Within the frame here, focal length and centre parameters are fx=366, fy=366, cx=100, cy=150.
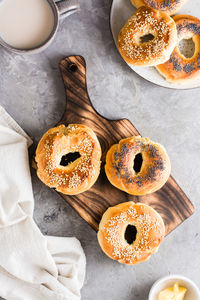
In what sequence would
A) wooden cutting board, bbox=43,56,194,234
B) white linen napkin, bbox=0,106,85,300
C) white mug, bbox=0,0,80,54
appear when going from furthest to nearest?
1. wooden cutting board, bbox=43,56,194,234
2. white linen napkin, bbox=0,106,85,300
3. white mug, bbox=0,0,80,54

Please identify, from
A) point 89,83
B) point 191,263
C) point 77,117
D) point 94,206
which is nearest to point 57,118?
point 77,117

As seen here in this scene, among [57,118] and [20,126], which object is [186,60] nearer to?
[57,118]

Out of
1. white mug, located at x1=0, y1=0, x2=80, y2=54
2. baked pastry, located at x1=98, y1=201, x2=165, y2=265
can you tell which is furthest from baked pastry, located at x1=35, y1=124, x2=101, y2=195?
white mug, located at x1=0, y1=0, x2=80, y2=54

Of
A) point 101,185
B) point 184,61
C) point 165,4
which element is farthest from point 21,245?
point 165,4

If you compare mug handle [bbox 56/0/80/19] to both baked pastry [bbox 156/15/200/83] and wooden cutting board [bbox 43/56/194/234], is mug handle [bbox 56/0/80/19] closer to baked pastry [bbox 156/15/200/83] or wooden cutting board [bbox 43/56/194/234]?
wooden cutting board [bbox 43/56/194/234]

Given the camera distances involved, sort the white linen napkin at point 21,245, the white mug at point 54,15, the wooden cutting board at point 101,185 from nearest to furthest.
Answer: the white mug at point 54,15
the white linen napkin at point 21,245
the wooden cutting board at point 101,185

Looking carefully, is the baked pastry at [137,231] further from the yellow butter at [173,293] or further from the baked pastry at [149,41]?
the baked pastry at [149,41]

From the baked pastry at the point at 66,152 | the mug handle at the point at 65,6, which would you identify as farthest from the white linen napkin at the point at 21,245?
the mug handle at the point at 65,6
